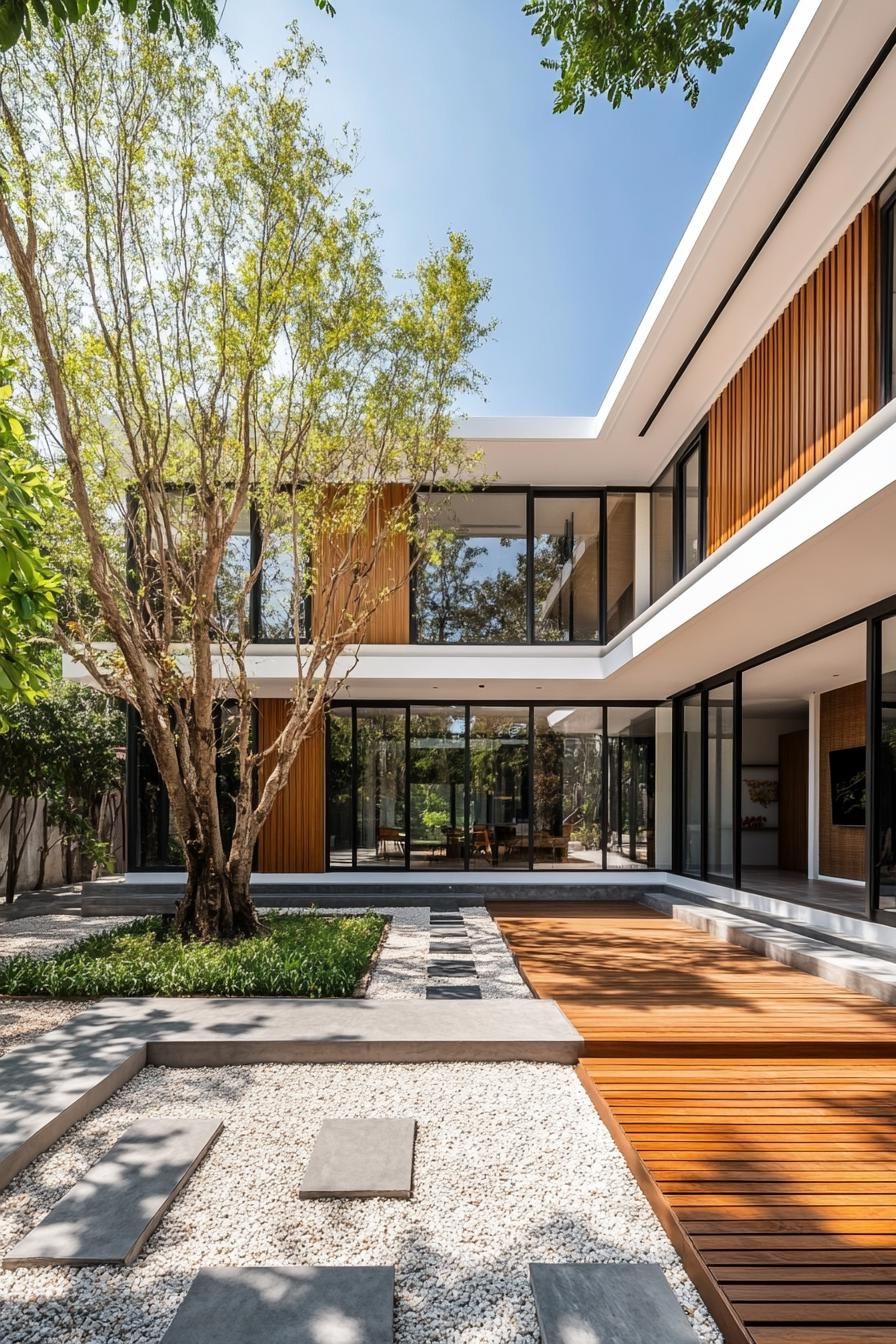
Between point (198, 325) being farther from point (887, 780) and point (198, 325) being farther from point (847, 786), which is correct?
point (847, 786)

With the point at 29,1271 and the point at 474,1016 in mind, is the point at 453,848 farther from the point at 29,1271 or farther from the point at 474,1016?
the point at 29,1271

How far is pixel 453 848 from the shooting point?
42.3ft

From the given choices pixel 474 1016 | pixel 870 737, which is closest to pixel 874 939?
pixel 870 737

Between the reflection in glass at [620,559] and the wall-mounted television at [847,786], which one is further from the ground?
the reflection in glass at [620,559]

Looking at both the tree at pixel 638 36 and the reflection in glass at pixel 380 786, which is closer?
the tree at pixel 638 36

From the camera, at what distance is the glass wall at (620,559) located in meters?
12.8

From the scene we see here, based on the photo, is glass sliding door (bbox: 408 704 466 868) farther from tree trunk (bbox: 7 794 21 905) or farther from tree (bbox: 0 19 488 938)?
tree trunk (bbox: 7 794 21 905)

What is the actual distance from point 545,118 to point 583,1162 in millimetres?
7849

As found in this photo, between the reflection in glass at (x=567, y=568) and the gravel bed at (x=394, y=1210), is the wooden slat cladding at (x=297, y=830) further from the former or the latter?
the gravel bed at (x=394, y=1210)

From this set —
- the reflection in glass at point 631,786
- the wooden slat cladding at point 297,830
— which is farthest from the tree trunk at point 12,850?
the reflection in glass at point 631,786

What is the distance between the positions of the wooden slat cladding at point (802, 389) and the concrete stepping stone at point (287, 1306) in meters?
5.81

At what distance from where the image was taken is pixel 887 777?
22.8 feet

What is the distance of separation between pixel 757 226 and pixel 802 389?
136 cm

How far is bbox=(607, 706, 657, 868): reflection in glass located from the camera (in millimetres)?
12781
